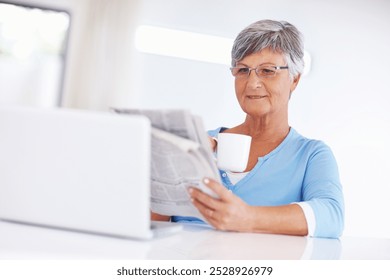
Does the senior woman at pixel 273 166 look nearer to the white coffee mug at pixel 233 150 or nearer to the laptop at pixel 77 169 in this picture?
the white coffee mug at pixel 233 150

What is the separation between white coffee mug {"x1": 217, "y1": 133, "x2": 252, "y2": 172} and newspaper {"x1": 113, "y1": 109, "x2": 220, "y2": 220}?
0.19 meters

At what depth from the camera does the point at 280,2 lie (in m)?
4.65

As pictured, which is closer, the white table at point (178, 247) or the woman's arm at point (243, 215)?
the white table at point (178, 247)

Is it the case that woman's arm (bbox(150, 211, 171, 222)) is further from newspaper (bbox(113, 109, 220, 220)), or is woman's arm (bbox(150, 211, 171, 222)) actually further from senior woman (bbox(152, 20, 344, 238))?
newspaper (bbox(113, 109, 220, 220))

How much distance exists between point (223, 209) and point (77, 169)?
14.0 inches

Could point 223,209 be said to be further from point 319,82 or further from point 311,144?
point 319,82

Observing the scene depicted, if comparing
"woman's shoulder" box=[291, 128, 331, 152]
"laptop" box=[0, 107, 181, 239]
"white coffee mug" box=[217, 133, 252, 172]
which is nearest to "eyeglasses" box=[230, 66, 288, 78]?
"woman's shoulder" box=[291, 128, 331, 152]

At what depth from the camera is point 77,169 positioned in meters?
0.90

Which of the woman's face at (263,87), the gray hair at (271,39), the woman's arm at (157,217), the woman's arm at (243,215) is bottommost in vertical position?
the woman's arm at (157,217)

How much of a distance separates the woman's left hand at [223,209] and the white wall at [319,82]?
3.30 m

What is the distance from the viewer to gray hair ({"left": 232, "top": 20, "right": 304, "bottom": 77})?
171 centimetres


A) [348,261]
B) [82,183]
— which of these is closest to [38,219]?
[82,183]

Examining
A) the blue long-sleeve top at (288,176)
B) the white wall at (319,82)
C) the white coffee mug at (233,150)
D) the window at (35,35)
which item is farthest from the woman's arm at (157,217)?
the window at (35,35)

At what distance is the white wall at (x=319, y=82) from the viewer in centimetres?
450
